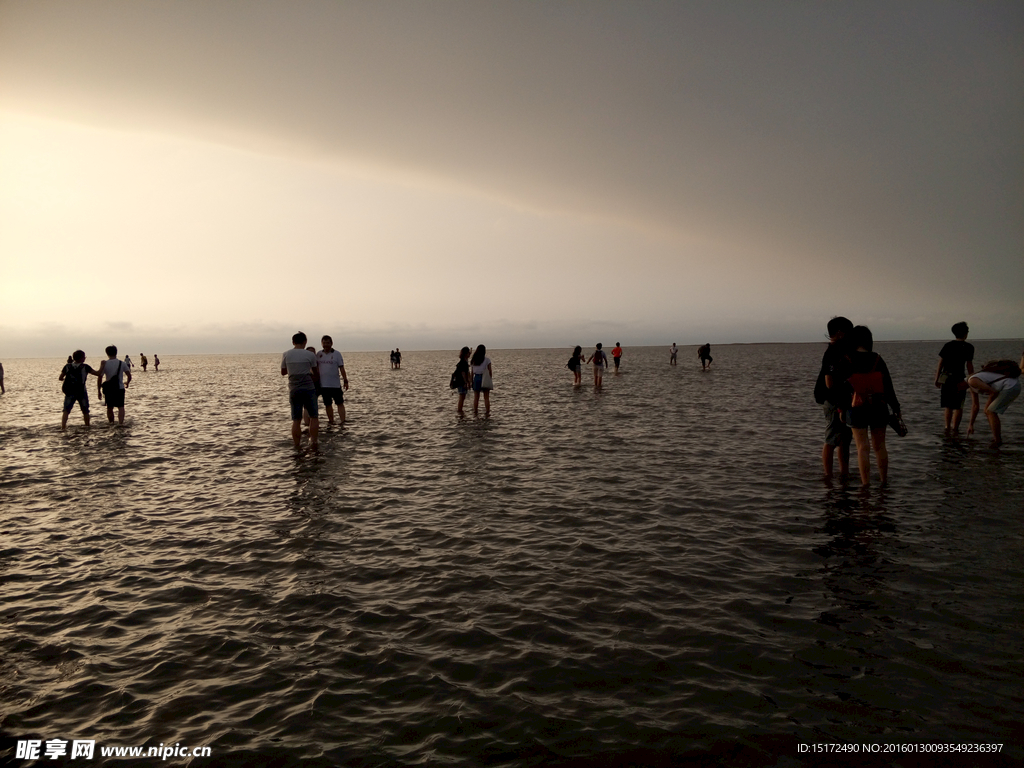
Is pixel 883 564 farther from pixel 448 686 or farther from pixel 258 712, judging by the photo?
pixel 258 712

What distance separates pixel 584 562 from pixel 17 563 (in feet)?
21.8

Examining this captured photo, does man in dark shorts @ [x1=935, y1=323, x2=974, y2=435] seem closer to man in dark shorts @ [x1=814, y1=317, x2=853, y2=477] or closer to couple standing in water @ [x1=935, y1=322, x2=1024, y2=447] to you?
couple standing in water @ [x1=935, y1=322, x2=1024, y2=447]

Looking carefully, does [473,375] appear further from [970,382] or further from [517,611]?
[517,611]

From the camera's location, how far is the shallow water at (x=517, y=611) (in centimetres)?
343

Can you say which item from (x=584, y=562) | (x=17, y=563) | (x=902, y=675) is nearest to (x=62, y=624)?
(x=17, y=563)

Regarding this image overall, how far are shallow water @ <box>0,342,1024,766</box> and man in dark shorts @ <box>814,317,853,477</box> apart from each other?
2.46ft

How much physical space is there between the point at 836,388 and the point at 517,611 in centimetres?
656

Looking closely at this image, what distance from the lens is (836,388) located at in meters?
8.48

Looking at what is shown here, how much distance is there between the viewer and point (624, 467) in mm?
10930

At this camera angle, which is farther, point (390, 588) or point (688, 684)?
point (390, 588)

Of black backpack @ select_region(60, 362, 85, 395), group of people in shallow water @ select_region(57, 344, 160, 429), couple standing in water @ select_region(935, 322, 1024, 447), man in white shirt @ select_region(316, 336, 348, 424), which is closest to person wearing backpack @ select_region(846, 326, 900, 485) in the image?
couple standing in water @ select_region(935, 322, 1024, 447)

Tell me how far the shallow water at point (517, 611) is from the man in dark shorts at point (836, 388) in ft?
2.46

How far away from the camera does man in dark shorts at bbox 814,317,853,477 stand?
8.28 meters

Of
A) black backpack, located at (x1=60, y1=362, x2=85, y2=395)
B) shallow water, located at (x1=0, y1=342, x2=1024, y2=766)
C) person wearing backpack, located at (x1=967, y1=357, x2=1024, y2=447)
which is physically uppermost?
black backpack, located at (x1=60, y1=362, x2=85, y2=395)
